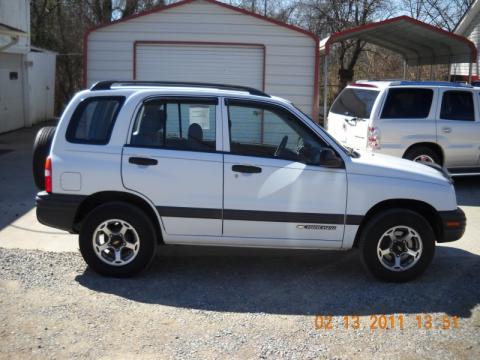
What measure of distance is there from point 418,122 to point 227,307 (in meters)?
6.23

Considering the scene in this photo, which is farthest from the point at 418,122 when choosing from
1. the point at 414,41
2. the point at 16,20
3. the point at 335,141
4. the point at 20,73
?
the point at 20,73

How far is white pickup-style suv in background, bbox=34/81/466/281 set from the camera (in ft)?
18.3

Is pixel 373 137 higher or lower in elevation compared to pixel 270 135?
lower

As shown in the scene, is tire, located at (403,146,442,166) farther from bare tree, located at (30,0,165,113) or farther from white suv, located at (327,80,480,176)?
bare tree, located at (30,0,165,113)

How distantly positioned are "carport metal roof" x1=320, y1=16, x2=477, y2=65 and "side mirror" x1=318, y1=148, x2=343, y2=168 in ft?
28.9

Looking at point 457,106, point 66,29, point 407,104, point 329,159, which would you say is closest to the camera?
point 329,159

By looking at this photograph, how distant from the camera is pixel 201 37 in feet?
45.0

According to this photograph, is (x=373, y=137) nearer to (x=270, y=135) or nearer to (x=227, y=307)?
(x=270, y=135)

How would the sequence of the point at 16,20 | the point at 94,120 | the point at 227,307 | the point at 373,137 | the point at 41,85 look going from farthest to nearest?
1. the point at 41,85
2. the point at 16,20
3. the point at 373,137
4. the point at 94,120
5. the point at 227,307

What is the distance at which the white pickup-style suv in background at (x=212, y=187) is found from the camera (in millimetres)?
5574

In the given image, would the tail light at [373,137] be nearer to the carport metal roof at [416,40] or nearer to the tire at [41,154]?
the carport metal roof at [416,40]

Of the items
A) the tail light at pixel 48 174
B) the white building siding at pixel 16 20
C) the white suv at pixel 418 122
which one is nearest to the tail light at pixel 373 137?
the white suv at pixel 418 122

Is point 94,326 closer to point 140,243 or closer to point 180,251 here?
point 140,243
